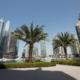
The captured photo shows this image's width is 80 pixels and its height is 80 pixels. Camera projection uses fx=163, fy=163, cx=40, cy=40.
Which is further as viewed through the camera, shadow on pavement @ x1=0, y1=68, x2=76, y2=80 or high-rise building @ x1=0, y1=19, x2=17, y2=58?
high-rise building @ x1=0, y1=19, x2=17, y2=58

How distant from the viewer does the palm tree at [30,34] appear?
32.7m

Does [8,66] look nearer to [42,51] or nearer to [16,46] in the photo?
[16,46]

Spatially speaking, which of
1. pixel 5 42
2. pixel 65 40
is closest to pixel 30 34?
pixel 65 40

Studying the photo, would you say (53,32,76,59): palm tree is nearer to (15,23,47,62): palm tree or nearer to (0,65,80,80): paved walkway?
(15,23,47,62): palm tree

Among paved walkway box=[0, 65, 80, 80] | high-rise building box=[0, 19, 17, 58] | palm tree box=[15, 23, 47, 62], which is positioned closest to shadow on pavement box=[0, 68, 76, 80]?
paved walkway box=[0, 65, 80, 80]

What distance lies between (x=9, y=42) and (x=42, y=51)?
59456 mm

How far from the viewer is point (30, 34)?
33000 millimetres

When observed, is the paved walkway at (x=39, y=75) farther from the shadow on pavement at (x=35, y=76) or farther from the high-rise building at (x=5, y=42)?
the high-rise building at (x=5, y=42)

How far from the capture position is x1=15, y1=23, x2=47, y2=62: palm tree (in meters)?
32.7

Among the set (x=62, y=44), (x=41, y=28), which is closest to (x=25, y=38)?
(x=41, y=28)

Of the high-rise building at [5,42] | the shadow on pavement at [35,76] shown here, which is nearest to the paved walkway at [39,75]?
the shadow on pavement at [35,76]

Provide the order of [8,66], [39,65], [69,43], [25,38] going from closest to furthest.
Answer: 1. [8,66]
2. [39,65]
3. [25,38]
4. [69,43]

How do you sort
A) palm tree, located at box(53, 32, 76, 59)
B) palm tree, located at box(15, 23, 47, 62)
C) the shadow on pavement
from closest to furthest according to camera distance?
the shadow on pavement < palm tree, located at box(15, 23, 47, 62) < palm tree, located at box(53, 32, 76, 59)

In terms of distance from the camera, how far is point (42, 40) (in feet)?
114
